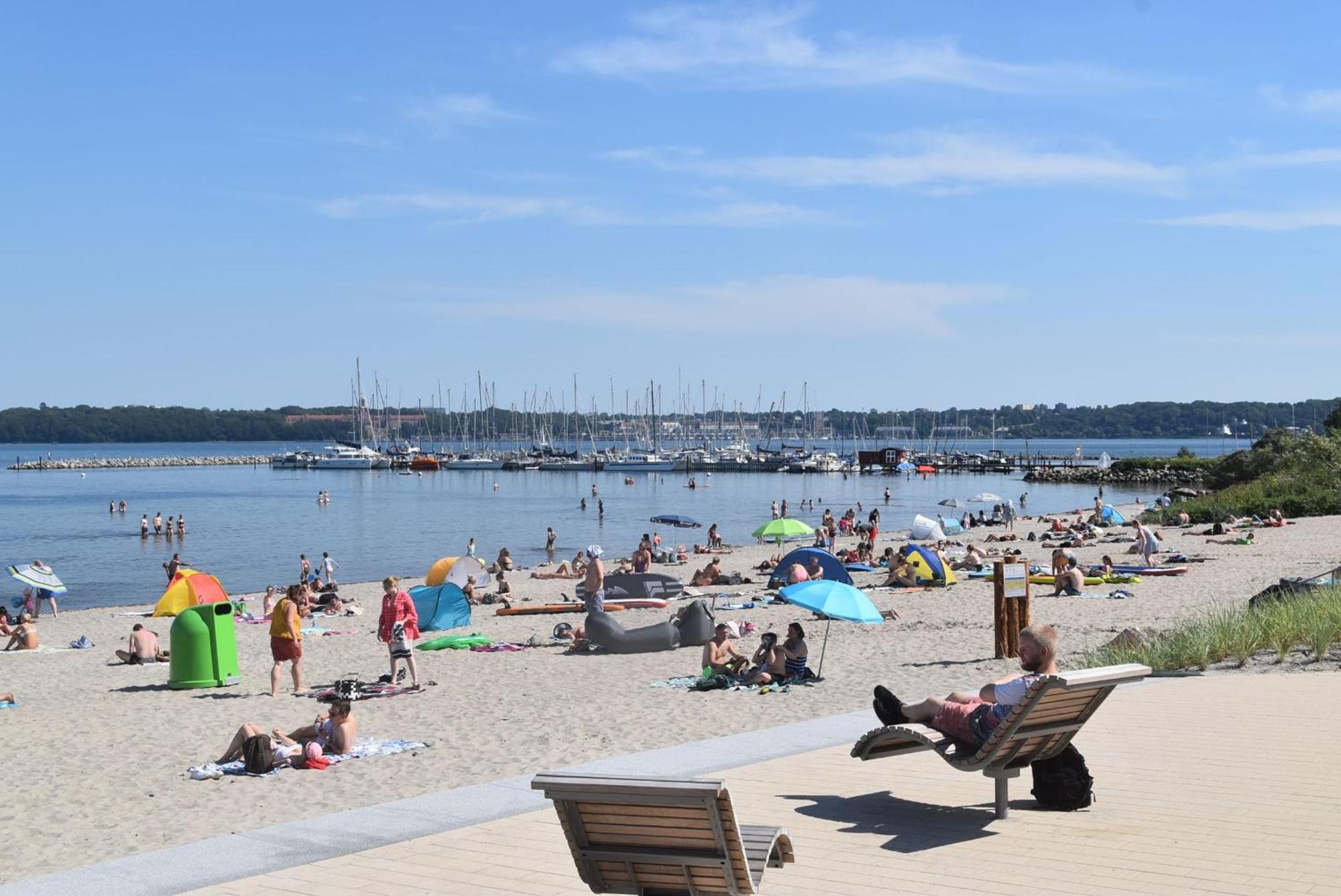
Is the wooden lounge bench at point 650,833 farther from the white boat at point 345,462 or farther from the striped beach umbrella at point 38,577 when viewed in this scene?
the white boat at point 345,462

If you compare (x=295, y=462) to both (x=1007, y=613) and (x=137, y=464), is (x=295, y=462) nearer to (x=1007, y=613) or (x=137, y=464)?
(x=137, y=464)

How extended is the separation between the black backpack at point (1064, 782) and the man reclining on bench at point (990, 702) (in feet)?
1.55

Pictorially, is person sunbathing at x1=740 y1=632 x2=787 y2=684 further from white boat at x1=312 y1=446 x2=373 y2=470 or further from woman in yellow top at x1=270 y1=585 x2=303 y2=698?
white boat at x1=312 y1=446 x2=373 y2=470

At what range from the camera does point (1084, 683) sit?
21.9 feet

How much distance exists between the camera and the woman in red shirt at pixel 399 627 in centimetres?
1538

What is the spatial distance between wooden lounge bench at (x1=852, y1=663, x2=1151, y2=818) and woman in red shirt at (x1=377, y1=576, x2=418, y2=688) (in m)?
9.04

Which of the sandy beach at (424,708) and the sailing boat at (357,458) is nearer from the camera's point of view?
the sandy beach at (424,708)

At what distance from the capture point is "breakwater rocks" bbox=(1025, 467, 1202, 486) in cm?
9844

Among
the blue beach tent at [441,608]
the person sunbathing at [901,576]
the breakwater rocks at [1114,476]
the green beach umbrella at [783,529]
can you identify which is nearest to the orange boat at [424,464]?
the breakwater rocks at [1114,476]

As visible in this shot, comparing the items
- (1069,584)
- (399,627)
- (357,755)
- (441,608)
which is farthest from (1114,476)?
(357,755)

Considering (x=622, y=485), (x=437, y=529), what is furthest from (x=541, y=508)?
(x=622, y=485)

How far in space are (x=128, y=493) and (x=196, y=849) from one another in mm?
107872

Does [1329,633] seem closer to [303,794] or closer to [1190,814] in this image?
[1190,814]

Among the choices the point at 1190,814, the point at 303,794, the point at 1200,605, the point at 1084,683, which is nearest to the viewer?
the point at 1084,683
